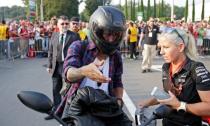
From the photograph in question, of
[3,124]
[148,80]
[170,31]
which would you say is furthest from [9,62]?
[170,31]

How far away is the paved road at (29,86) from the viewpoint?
7.68 metres

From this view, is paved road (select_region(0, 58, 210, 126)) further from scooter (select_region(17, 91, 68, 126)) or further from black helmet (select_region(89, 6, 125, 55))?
scooter (select_region(17, 91, 68, 126))

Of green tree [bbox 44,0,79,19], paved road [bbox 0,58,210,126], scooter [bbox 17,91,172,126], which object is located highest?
green tree [bbox 44,0,79,19]

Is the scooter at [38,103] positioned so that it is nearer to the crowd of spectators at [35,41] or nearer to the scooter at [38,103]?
the scooter at [38,103]

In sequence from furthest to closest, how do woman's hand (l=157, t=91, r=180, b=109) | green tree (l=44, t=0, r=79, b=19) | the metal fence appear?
green tree (l=44, t=0, r=79, b=19) → the metal fence → woman's hand (l=157, t=91, r=180, b=109)

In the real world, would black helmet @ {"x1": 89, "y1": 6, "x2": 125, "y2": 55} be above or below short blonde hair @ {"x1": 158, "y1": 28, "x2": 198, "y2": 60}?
above

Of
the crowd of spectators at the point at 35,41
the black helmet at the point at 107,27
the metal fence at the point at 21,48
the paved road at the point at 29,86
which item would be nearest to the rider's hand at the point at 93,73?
the black helmet at the point at 107,27

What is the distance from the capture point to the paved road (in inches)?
302

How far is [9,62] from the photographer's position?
18875 mm

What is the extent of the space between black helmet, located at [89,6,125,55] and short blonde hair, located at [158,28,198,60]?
0.86 m

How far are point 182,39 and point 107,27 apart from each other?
3.42ft

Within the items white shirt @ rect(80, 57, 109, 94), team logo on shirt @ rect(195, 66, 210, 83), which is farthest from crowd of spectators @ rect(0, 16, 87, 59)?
white shirt @ rect(80, 57, 109, 94)

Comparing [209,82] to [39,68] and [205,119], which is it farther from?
[39,68]

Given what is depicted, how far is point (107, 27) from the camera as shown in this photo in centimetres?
238
